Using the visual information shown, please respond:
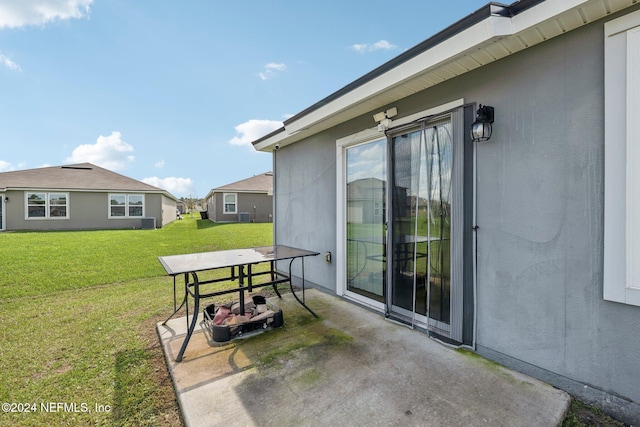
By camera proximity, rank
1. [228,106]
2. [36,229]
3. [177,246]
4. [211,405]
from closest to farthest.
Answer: [211,405], [177,246], [228,106], [36,229]

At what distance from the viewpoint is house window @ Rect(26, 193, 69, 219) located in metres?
15.5

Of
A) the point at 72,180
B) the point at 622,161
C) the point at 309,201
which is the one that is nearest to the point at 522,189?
the point at 622,161

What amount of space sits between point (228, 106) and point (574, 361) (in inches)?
508

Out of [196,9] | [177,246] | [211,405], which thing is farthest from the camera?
[177,246]

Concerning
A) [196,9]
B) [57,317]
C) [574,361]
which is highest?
[196,9]

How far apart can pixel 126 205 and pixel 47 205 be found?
3628mm

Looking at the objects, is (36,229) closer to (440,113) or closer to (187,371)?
(187,371)

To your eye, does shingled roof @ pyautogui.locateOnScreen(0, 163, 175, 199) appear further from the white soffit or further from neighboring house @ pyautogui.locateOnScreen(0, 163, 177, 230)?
the white soffit

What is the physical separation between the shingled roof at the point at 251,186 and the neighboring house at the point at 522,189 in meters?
17.4

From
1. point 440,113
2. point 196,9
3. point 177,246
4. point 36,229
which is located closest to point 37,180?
point 36,229

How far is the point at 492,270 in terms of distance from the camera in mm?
2648

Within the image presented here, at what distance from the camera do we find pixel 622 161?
1.90 metres

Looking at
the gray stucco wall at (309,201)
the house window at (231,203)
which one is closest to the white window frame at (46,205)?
the house window at (231,203)

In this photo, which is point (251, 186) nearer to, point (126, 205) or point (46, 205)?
point (126, 205)
